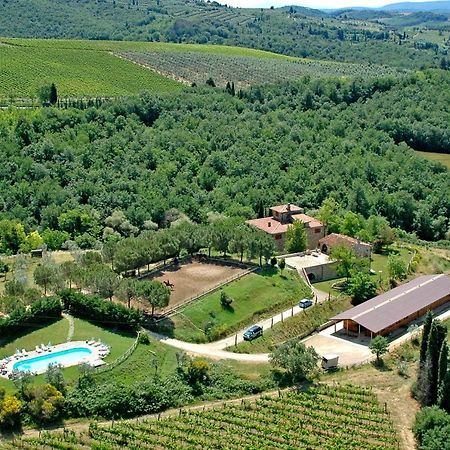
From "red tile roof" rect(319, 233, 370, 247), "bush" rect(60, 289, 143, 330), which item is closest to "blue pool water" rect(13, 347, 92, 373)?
"bush" rect(60, 289, 143, 330)

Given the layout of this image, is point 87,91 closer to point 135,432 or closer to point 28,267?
point 28,267

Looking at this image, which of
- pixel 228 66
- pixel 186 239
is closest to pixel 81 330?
pixel 186 239

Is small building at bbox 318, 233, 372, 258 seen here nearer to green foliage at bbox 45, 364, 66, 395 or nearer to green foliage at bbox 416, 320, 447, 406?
green foliage at bbox 416, 320, 447, 406

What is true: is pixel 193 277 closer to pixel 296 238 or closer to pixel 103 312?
pixel 103 312

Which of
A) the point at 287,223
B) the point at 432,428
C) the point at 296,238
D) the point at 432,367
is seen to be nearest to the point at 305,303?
the point at 296,238

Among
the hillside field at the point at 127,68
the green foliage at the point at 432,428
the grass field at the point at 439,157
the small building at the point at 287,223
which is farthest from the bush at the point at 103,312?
the grass field at the point at 439,157

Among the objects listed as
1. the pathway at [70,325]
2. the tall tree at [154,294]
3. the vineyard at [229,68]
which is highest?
the vineyard at [229,68]

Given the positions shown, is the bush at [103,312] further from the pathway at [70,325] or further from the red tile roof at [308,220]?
the red tile roof at [308,220]

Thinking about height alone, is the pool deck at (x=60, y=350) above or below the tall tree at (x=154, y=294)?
below
